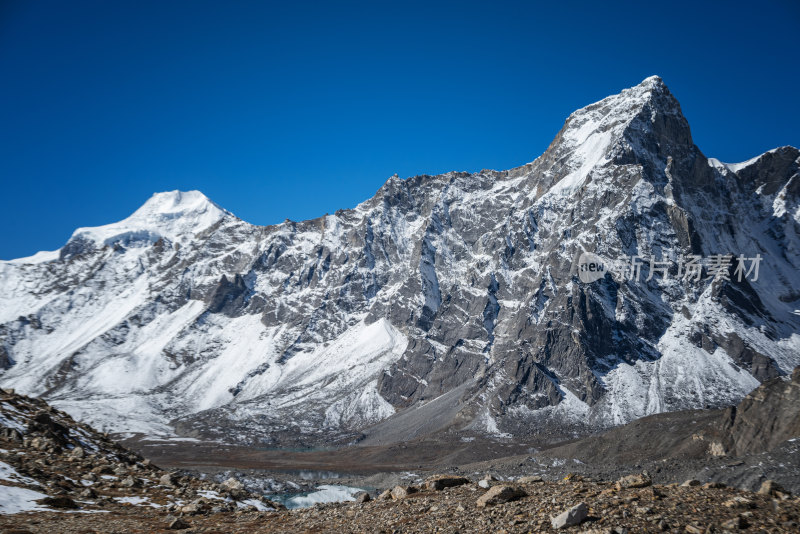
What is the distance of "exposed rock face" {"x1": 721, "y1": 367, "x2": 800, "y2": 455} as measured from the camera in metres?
94.9

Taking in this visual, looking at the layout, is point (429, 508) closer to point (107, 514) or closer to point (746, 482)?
point (107, 514)

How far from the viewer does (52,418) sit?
38125 mm

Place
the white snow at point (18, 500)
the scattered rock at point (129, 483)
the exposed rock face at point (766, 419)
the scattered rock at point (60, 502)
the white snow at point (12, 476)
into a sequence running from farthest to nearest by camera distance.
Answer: the exposed rock face at point (766, 419), the scattered rock at point (129, 483), the white snow at point (12, 476), the scattered rock at point (60, 502), the white snow at point (18, 500)

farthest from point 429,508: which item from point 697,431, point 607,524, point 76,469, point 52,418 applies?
point 697,431

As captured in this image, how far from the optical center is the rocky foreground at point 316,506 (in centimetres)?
1839

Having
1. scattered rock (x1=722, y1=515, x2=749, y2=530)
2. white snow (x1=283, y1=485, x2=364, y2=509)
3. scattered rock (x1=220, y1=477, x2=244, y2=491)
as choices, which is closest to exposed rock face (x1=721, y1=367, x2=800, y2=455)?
white snow (x1=283, y1=485, x2=364, y2=509)

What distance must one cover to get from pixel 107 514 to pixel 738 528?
992 inches

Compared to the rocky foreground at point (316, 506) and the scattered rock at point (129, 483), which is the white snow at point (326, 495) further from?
the scattered rock at point (129, 483)

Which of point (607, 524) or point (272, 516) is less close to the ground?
point (607, 524)

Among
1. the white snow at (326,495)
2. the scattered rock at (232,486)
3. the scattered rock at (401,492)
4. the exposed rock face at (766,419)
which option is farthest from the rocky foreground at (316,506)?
the white snow at (326,495)

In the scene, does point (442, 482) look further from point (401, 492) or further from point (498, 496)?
point (498, 496)

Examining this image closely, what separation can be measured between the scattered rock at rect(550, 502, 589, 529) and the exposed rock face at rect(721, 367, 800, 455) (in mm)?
92415

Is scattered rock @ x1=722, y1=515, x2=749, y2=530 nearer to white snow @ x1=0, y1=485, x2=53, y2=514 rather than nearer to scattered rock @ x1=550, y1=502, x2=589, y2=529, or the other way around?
scattered rock @ x1=550, y1=502, x2=589, y2=529

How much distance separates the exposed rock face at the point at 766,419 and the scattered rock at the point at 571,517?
92.4 meters
